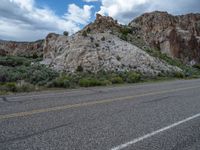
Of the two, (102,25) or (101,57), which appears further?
(102,25)

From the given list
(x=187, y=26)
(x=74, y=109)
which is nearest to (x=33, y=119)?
(x=74, y=109)

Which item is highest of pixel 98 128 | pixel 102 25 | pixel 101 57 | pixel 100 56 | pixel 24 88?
pixel 102 25

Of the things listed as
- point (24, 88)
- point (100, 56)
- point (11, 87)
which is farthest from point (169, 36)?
point (11, 87)

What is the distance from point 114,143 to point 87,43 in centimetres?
3235

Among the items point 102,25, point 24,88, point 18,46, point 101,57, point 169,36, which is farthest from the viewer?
point 18,46

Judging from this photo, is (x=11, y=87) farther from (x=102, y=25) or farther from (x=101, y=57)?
(x=102, y=25)

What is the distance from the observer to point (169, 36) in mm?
69250

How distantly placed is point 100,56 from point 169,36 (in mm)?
39086

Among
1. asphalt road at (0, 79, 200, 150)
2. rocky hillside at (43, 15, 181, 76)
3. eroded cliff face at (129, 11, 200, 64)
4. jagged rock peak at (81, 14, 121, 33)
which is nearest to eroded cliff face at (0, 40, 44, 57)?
eroded cliff face at (129, 11, 200, 64)

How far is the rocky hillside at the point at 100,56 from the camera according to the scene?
33781 mm

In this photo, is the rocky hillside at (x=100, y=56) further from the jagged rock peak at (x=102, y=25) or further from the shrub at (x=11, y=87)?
the shrub at (x=11, y=87)

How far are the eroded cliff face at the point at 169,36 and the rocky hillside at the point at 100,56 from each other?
25620 millimetres

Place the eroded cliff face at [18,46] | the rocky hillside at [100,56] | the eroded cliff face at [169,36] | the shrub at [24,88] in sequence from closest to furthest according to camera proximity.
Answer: the shrub at [24,88]
the rocky hillside at [100,56]
the eroded cliff face at [169,36]
the eroded cliff face at [18,46]

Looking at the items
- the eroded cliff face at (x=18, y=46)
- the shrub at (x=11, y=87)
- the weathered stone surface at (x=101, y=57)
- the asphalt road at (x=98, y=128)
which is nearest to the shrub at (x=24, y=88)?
the shrub at (x=11, y=87)
